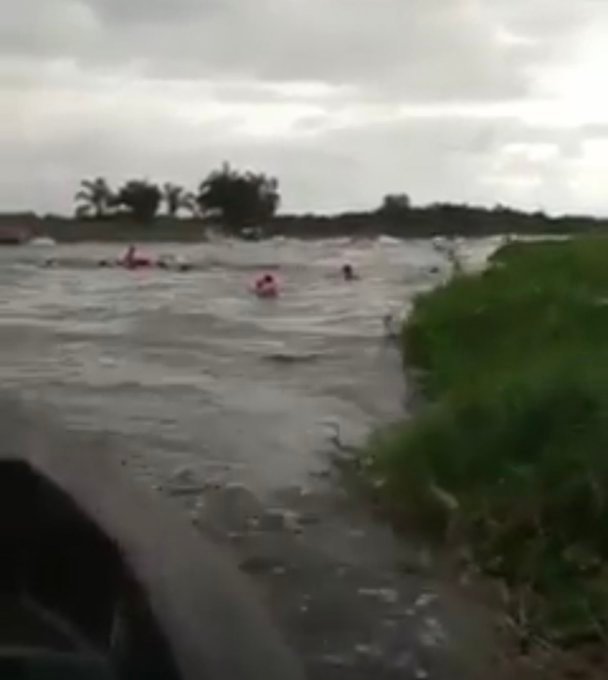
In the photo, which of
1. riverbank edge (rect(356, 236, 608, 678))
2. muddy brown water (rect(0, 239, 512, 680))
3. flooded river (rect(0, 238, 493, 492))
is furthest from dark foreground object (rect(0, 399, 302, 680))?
flooded river (rect(0, 238, 493, 492))

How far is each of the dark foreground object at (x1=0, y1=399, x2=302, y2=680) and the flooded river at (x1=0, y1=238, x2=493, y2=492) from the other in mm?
5419

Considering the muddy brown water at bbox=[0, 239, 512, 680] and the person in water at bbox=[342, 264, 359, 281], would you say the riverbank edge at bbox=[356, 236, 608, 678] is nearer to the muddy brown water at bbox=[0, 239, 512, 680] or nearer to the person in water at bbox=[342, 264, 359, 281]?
the muddy brown water at bbox=[0, 239, 512, 680]

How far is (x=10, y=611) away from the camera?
3.91m

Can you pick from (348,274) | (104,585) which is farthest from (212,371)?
(348,274)

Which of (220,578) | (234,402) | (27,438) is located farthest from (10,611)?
(234,402)

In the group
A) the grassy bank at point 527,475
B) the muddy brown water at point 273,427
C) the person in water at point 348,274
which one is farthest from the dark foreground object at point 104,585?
the person in water at point 348,274

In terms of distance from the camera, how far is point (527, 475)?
7.31 metres

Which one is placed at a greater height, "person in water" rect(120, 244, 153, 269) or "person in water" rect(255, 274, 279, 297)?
"person in water" rect(255, 274, 279, 297)

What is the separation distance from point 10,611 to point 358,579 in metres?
3.38

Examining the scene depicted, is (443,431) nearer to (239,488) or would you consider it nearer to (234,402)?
(239,488)

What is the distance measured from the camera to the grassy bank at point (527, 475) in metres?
6.43

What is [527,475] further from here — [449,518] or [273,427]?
[273,427]

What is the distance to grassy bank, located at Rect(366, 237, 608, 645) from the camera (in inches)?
253

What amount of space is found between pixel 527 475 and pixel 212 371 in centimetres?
953
